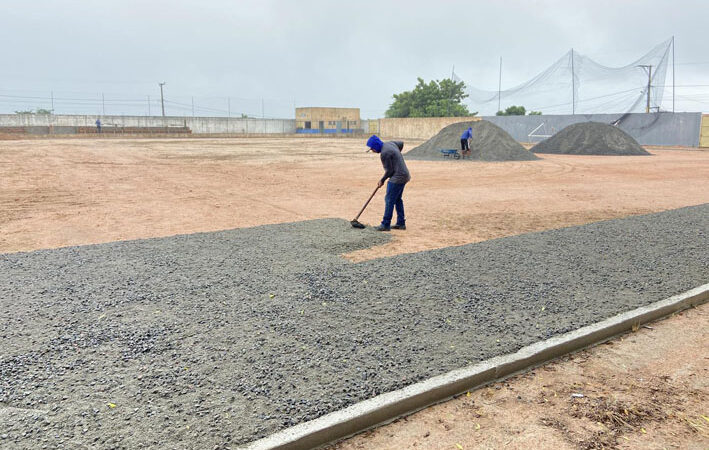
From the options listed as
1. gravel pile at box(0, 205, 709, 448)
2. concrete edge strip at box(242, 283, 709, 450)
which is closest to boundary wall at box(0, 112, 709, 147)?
gravel pile at box(0, 205, 709, 448)

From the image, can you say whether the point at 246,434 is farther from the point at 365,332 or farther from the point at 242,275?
the point at 242,275

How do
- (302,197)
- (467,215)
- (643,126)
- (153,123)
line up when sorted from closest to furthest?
(467,215), (302,197), (643,126), (153,123)

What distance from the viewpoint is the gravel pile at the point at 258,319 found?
3.07 meters

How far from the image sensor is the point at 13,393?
3.20 metres

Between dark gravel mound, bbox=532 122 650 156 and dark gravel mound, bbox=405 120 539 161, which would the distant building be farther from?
dark gravel mound, bbox=405 120 539 161

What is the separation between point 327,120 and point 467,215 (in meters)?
60.4

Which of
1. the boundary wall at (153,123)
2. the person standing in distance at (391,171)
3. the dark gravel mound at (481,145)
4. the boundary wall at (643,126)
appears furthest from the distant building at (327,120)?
the person standing in distance at (391,171)

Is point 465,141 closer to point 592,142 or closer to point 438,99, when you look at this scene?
point 592,142

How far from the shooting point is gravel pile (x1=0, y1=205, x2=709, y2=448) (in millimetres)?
3072

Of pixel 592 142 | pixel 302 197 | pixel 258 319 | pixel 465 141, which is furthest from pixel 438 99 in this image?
pixel 258 319

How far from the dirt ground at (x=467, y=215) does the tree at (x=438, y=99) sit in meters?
39.3

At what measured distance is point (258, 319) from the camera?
4.40 m

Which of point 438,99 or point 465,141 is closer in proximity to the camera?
point 465,141

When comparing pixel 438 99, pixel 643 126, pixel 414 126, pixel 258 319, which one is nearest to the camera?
pixel 258 319
